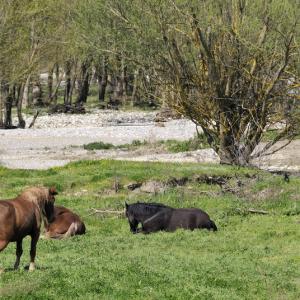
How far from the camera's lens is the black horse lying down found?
2052cm

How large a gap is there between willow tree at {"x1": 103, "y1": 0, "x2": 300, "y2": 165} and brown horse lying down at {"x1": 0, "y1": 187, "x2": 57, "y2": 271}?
63.2 feet

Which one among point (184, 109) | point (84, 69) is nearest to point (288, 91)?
point (184, 109)

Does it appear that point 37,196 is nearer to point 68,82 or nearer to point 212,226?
point 212,226

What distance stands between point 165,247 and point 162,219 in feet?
7.75

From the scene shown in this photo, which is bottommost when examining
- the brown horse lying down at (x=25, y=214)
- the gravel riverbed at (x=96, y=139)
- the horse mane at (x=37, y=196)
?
the gravel riverbed at (x=96, y=139)

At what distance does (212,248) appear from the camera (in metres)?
18.0

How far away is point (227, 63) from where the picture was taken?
32.6 m

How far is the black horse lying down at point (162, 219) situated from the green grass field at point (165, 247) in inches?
19.7

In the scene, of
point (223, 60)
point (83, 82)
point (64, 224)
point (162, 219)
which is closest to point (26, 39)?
point (223, 60)

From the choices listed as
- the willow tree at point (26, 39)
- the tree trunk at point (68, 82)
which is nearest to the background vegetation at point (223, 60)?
the willow tree at point (26, 39)

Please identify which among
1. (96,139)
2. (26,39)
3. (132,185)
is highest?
(26,39)

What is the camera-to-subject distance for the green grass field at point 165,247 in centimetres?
1269

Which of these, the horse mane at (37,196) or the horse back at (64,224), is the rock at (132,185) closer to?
the horse back at (64,224)

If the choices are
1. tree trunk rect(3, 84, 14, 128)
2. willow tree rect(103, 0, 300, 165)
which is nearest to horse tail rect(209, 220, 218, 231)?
willow tree rect(103, 0, 300, 165)
